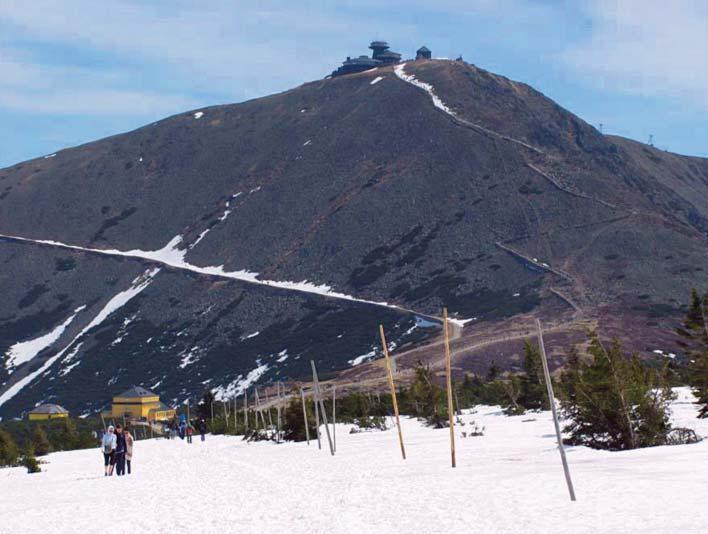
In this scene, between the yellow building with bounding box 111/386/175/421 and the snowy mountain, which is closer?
the yellow building with bounding box 111/386/175/421

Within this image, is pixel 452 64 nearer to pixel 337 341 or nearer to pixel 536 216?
pixel 536 216

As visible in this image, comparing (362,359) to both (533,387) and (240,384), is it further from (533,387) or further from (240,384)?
(533,387)

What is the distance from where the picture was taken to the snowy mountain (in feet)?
381

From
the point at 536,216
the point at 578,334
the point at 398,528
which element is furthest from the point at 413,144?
the point at 398,528

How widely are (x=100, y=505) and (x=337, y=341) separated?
92.0m

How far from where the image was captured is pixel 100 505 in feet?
73.1

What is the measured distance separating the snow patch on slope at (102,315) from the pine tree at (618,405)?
107 m

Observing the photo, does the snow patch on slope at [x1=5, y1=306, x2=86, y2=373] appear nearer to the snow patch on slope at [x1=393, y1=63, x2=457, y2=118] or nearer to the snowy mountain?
the snowy mountain

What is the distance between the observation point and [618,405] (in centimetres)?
2438

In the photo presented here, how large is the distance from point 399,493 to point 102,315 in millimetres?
131654

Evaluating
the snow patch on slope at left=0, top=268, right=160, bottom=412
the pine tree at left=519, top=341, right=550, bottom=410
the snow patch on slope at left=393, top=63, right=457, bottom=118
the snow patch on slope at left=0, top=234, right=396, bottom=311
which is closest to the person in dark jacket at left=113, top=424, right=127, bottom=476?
the pine tree at left=519, top=341, right=550, bottom=410

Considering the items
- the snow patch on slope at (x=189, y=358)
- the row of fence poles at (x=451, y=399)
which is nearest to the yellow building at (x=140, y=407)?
the snow patch on slope at (x=189, y=358)

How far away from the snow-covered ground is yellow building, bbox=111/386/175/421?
231 ft

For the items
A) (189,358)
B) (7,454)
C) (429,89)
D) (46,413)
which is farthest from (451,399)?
(429,89)
